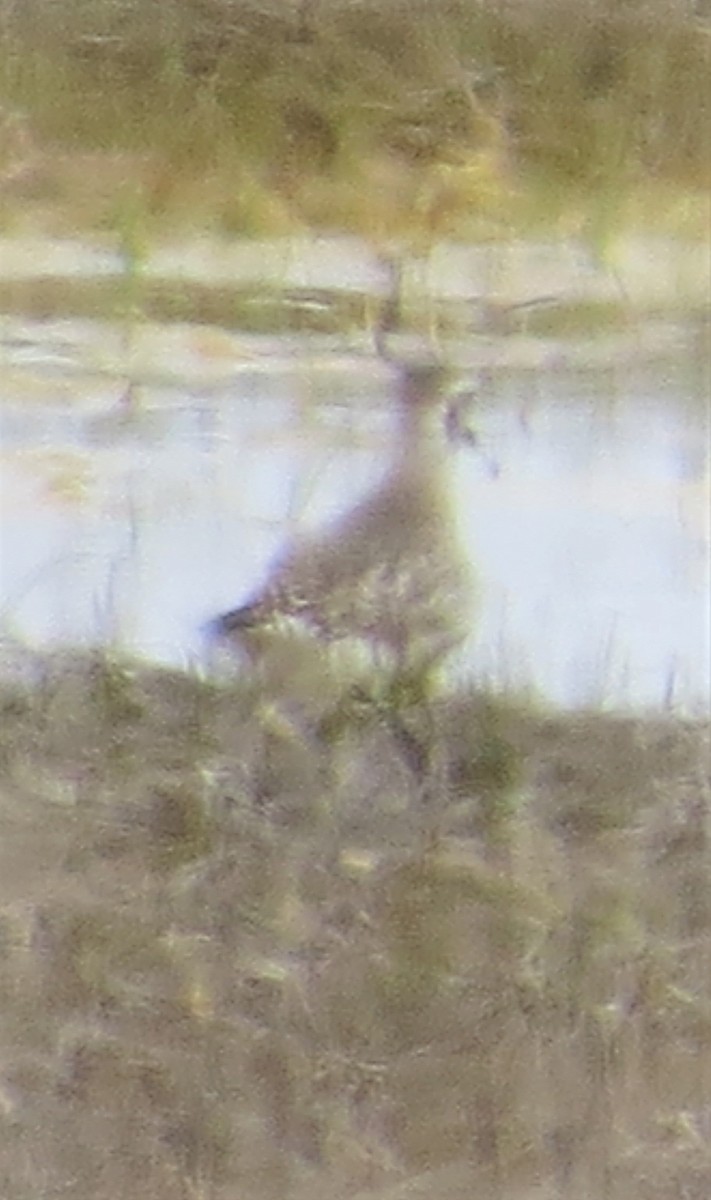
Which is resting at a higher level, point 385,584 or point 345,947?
point 385,584

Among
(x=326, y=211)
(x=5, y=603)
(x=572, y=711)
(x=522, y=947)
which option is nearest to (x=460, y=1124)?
(x=522, y=947)

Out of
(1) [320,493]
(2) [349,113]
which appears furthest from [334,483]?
(2) [349,113]

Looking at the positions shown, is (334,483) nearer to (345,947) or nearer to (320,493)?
(320,493)

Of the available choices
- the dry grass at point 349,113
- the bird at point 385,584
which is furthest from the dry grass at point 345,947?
the dry grass at point 349,113

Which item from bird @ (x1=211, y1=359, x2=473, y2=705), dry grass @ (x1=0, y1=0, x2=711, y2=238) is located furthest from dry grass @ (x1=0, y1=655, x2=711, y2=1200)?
dry grass @ (x1=0, y1=0, x2=711, y2=238)

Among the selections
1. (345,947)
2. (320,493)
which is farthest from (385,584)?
(345,947)

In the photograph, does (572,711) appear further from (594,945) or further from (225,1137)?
(225,1137)

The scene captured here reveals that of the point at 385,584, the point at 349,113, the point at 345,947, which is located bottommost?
the point at 345,947

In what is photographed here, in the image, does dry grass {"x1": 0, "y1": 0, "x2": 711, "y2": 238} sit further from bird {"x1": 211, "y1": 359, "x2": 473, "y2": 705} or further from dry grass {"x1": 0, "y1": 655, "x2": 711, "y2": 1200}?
dry grass {"x1": 0, "y1": 655, "x2": 711, "y2": 1200}
